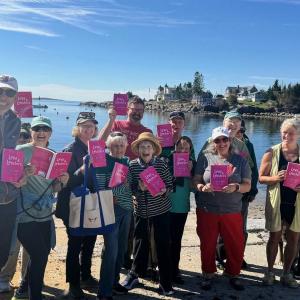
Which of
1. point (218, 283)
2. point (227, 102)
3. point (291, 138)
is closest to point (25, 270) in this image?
point (218, 283)

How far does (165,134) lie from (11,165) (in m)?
2.31

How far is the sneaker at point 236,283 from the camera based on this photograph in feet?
17.1

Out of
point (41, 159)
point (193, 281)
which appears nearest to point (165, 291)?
point (193, 281)

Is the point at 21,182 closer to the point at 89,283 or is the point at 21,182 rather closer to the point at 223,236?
the point at 89,283

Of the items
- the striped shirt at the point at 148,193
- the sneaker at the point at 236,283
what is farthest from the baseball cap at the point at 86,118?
the sneaker at the point at 236,283

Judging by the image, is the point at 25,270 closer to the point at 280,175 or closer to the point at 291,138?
the point at 280,175

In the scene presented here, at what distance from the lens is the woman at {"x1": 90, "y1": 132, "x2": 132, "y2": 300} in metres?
4.54

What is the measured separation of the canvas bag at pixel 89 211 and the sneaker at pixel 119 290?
2.99 feet

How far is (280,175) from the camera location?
17.0 feet

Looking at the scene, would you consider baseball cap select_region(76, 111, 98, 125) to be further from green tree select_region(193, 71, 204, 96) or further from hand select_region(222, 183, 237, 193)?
green tree select_region(193, 71, 204, 96)

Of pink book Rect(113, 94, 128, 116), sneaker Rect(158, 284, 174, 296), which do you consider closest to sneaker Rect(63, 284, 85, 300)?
sneaker Rect(158, 284, 174, 296)

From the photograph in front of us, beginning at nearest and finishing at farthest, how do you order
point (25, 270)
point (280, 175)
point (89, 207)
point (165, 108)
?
point (89, 207), point (25, 270), point (280, 175), point (165, 108)

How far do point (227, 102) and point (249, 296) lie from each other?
145168 mm

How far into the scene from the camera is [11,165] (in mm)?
3805
